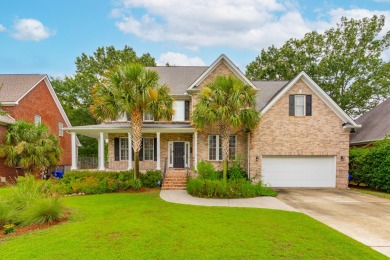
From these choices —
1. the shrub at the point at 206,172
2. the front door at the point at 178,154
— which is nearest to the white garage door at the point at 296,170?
the shrub at the point at 206,172

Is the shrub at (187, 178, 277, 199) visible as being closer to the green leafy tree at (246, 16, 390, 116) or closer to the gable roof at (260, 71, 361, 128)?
the gable roof at (260, 71, 361, 128)

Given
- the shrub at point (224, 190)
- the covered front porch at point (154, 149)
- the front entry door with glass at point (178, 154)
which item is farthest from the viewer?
the front entry door with glass at point (178, 154)

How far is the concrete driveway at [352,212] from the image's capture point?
22.0ft

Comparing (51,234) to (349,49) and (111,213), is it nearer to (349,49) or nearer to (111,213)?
(111,213)

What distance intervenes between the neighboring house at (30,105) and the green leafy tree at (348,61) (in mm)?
27173

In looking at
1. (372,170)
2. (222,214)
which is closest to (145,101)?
(222,214)

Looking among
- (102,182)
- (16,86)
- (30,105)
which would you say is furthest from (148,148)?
(16,86)

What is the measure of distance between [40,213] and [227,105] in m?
9.78

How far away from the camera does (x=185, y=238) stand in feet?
20.6

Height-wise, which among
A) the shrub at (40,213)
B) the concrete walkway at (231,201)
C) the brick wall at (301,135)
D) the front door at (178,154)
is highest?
the brick wall at (301,135)

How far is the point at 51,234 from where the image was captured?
6.62 m

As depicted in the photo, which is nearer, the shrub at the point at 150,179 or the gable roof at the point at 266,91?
the shrub at the point at 150,179

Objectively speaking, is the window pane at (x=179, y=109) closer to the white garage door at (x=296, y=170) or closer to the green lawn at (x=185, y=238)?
the white garage door at (x=296, y=170)

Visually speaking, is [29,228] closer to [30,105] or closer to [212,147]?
[212,147]
